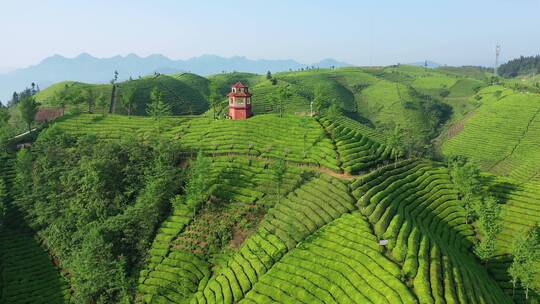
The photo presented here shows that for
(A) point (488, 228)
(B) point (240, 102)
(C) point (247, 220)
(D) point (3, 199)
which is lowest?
(A) point (488, 228)

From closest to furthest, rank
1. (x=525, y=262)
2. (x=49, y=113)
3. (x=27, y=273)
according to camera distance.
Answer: (x=525, y=262)
(x=27, y=273)
(x=49, y=113)

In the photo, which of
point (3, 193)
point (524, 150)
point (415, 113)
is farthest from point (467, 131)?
point (3, 193)

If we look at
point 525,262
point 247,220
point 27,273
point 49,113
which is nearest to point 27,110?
point 49,113

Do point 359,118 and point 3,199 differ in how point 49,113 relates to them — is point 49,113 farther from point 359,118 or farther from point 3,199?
point 359,118

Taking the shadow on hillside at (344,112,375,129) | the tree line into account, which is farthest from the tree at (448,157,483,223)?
the shadow on hillside at (344,112,375,129)

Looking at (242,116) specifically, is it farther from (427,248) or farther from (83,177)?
(427,248)

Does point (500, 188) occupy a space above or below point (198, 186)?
below

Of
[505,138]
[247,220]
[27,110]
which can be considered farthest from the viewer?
[505,138]

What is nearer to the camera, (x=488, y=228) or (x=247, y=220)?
(x=488, y=228)

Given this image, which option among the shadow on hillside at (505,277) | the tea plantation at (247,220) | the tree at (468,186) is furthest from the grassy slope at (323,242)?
the shadow on hillside at (505,277)

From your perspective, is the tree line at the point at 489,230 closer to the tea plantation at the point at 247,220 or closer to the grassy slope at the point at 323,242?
the tea plantation at the point at 247,220
